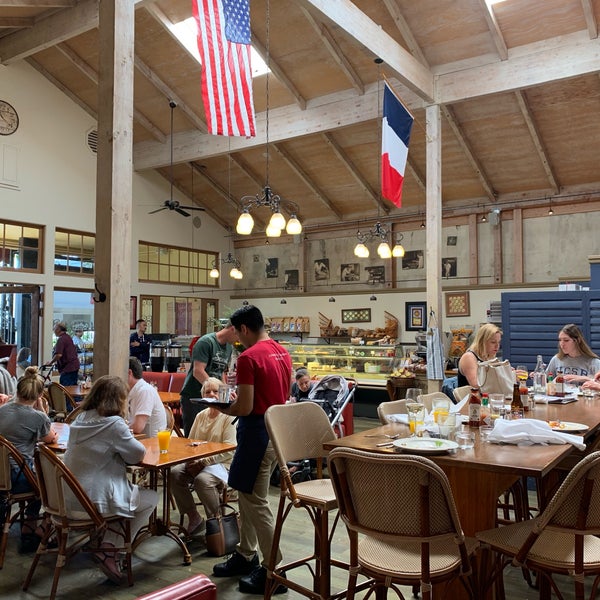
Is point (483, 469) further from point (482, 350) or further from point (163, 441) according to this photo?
point (482, 350)

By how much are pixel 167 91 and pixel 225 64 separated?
22.8 ft

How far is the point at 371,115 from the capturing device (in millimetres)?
9781

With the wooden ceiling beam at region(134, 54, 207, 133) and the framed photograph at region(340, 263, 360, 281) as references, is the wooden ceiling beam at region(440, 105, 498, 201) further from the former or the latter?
the wooden ceiling beam at region(134, 54, 207, 133)

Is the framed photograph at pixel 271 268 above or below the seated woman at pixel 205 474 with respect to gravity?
above

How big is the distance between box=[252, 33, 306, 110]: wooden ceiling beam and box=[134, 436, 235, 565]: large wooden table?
23.7 ft

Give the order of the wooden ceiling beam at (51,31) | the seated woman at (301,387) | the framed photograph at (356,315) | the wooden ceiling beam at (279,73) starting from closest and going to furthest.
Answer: the seated woman at (301,387)
the wooden ceiling beam at (51,31)
the wooden ceiling beam at (279,73)
the framed photograph at (356,315)

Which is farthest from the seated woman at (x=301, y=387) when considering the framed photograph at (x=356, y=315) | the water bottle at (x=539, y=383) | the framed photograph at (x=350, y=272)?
the framed photograph at (x=350, y=272)

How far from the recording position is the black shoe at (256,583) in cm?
337

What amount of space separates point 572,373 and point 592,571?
342cm

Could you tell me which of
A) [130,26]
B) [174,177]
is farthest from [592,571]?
[174,177]

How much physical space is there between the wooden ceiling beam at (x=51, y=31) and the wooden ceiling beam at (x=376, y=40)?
12.3 feet

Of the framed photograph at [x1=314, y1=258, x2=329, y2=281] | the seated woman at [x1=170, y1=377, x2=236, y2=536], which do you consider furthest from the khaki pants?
the framed photograph at [x1=314, y1=258, x2=329, y2=281]

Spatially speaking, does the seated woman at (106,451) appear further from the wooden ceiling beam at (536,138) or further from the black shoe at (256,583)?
the wooden ceiling beam at (536,138)

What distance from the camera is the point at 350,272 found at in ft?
47.1
